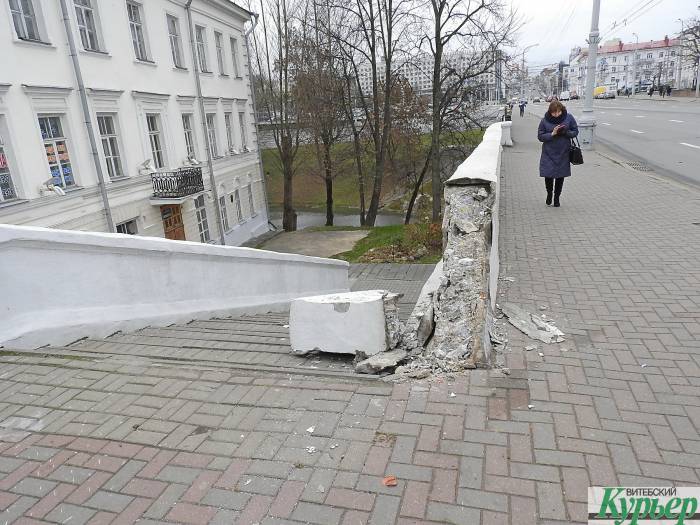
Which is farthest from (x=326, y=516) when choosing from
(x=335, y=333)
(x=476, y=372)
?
(x=335, y=333)

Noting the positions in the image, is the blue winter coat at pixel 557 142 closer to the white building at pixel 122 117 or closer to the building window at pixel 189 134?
the white building at pixel 122 117

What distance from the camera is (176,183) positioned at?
58.1 feet

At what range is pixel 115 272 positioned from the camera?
502 centimetres

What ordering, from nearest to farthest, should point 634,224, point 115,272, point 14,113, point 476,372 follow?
point 476,372, point 115,272, point 634,224, point 14,113

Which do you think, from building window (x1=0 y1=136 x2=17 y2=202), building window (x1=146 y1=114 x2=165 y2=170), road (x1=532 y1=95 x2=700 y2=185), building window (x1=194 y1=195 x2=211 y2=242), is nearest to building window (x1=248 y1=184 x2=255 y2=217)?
building window (x1=194 y1=195 x2=211 y2=242)

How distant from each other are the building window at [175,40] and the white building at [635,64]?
9032cm

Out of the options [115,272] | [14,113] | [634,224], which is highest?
[14,113]

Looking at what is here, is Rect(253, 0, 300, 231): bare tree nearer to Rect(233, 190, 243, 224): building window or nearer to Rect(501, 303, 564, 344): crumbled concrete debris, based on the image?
Rect(233, 190, 243, 224): building window

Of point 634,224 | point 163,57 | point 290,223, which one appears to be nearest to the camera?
point 634,224

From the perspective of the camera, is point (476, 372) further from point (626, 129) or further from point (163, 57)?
point (626, 129)

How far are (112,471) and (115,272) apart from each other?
2.88 metres

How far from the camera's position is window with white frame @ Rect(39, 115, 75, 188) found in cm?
1276

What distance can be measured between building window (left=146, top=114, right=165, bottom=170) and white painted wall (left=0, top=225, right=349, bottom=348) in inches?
480
